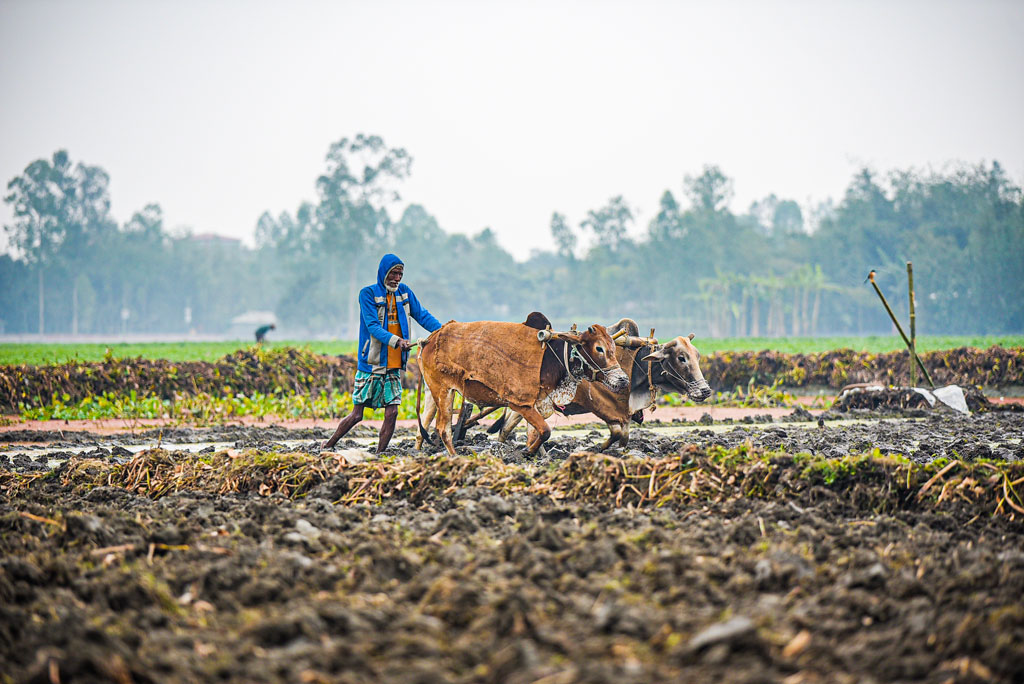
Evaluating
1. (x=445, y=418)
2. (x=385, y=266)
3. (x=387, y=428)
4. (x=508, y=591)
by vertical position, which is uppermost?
(x=385, y=266)

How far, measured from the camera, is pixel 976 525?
5.15 m

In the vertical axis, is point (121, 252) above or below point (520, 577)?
above

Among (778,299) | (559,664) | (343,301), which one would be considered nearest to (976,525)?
(559,664)

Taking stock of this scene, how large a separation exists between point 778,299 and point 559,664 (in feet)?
250

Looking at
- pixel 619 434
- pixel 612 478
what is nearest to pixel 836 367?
pixel 619 434

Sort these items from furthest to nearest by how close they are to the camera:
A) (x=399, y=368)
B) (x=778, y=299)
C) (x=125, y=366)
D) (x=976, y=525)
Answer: (x=778, y=299) → (x=125, y=366) → (x=399, y=368) → (x=976, y=525)

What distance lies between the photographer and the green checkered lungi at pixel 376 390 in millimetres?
8047

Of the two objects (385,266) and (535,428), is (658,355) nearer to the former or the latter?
(535,428)

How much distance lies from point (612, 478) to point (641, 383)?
3.22m

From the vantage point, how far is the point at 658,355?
902 centimetres

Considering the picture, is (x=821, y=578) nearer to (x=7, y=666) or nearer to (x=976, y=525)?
(x=976, y=525)

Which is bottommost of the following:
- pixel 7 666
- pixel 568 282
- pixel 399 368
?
pixel 7 666

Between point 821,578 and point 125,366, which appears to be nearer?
point 821,578

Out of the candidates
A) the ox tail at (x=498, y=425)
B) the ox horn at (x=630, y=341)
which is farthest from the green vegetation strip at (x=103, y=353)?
the ox horn at (x=630, y=341)
